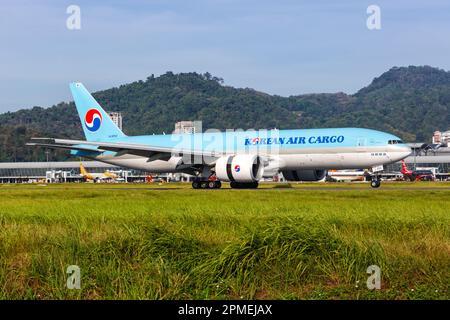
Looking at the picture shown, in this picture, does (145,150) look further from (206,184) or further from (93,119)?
(93,119)

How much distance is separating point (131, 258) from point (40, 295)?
84.4 inches

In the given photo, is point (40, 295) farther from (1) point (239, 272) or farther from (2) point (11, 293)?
(1) point (239, 272)

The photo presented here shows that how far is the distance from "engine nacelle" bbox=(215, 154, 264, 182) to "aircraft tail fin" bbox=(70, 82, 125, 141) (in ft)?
53.0

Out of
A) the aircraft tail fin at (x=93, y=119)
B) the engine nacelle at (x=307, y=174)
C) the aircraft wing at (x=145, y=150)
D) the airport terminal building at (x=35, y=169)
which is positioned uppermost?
the aircraft tail fin at (x=93, y=119)

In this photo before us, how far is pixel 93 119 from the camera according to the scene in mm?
62781

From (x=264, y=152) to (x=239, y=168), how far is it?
473cm

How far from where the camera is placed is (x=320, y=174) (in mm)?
53656

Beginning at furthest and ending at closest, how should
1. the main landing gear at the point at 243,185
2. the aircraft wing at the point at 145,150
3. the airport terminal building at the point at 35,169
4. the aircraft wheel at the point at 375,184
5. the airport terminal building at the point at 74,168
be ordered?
the airport terminal building at the point at 35,169, the airport terminal building at the point at 74,168, the aircraft wing at the point at 145,150, the main landing gear at the point at 243,185, the aircraft wheel at the point at 375,184

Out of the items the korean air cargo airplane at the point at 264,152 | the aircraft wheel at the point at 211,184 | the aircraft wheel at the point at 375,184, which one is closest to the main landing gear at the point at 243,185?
the korean air cargo airplane at the point at 264,152

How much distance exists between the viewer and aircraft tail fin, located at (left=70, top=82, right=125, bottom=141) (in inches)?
2463

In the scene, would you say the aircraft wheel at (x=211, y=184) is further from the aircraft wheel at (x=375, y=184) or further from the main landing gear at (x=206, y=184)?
the aircraft wheel at (x=375, y=184)

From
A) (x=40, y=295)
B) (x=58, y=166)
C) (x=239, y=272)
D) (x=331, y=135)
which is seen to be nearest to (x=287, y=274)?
(x=239, y=272)

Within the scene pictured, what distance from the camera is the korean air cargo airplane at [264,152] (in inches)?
1967
